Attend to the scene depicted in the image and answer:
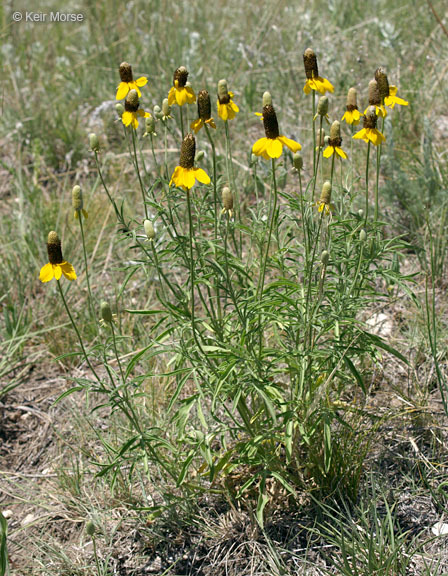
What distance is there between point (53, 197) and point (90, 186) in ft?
0.86

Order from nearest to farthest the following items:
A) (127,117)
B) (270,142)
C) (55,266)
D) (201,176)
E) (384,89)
A: 1. (201,176)
2. (270,142)
3. (55,266)
4. (127,117)
5. (384,89)

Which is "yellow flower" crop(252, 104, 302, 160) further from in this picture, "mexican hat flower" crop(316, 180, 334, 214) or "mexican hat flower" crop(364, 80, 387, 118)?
"mexican hat flower" crop(364, 80, 387, 118)

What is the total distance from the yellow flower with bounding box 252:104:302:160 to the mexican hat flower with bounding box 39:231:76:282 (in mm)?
626

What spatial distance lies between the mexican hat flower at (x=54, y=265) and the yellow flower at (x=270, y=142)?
63cm

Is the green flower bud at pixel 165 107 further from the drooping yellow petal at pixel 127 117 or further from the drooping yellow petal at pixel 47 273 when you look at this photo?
the drooping yellow petal at pixel 47 273

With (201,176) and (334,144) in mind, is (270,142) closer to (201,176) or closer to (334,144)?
(201,176)

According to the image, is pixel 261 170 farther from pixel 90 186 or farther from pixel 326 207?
pixel 326 207

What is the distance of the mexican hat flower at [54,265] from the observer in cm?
175

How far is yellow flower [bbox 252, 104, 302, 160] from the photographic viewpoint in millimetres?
1653

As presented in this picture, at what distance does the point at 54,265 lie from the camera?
1.80m

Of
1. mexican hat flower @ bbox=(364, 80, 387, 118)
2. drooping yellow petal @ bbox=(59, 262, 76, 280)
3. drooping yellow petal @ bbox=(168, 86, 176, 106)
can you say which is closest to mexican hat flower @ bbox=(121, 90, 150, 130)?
drooping yellow petal @ bbox=(168, 86, 176, 106)

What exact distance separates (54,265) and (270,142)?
2.36 feet

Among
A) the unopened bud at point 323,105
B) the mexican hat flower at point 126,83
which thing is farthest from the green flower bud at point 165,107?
the unopened bud at point 323,105

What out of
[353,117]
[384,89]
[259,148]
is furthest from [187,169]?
[384,89]
